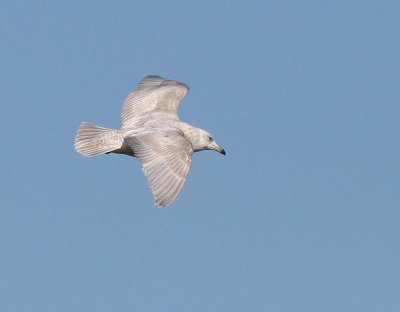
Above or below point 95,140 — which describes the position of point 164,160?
below

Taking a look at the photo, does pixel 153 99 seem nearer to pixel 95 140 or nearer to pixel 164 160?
pixel 95 140

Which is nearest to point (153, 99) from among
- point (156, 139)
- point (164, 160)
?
point (156, 139)

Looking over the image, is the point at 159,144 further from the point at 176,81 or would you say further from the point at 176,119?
the point at 176,81

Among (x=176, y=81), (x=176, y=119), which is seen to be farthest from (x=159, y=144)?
(x=176, y=81)

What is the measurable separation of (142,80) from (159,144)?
5.72 m

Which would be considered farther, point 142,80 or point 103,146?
point 142,80

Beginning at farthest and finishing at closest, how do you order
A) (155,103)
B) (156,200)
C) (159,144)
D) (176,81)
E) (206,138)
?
(176,81) → (155,103) → (206,138) → (159,144) → (156,200)

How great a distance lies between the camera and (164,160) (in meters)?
21.0

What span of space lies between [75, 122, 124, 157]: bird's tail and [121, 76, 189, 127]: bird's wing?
105 cm

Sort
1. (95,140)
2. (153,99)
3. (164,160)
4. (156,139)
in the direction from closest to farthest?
1. (164,160)
2. (156,139)
3. (95,140)
4. (153,99)

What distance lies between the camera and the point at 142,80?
27.0 m

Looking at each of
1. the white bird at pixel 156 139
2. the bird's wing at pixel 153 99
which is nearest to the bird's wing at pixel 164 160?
the white bird at pixel 156 139

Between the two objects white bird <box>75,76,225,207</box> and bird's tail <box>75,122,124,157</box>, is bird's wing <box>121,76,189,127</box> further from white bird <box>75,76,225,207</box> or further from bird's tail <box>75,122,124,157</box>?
bird's tail <box>75,122,124,157</box>

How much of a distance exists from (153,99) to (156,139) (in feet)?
12.7
